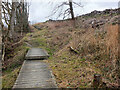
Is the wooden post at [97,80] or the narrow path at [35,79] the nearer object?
the wooden post at [97,80]

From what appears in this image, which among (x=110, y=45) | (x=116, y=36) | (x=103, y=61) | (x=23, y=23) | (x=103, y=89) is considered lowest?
(x=103, y=89)

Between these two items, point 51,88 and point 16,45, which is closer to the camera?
point 51,88

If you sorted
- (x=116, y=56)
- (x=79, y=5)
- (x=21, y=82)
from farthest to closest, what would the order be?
(x=79, y=5), (x=116, y=56), (x=21, y=82)

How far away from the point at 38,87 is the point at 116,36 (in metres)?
3.74

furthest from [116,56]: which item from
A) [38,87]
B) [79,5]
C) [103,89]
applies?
[79,5]

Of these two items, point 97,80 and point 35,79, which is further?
point 35,79

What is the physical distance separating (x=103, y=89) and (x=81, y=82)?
2.56 feet

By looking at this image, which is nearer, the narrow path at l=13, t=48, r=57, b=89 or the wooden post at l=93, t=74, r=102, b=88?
the wooden post at l=93, t=74, r=102, b=88

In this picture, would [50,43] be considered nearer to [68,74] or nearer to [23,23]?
[68,74]

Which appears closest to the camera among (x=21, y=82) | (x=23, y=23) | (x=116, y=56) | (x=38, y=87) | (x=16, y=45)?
(x=38, y=87)

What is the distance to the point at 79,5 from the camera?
14875 mm

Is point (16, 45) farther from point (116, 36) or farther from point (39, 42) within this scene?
point (116, 36)

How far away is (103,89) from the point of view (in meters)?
3.55

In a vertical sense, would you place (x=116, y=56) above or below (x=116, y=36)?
below
